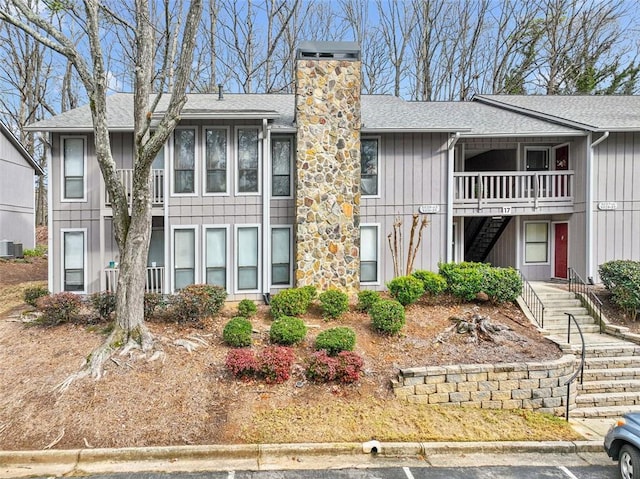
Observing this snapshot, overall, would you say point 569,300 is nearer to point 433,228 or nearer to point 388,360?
point 433,228

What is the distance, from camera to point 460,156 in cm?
1417

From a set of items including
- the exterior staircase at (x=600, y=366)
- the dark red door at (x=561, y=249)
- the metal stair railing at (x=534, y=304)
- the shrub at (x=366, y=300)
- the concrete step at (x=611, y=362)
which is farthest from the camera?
the dark red door at (x=561, y=249)

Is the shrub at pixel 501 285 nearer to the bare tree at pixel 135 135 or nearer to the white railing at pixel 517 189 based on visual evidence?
the white railing at pixel 517 189

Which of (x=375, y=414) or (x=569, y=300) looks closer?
(x=375, y=414)

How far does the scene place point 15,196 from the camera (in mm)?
20406

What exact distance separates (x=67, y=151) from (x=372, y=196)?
9.27 metres

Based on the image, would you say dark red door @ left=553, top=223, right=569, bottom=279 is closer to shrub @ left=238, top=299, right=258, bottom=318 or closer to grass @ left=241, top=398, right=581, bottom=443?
grass @ left=241, top=398, right=581, bottom=443

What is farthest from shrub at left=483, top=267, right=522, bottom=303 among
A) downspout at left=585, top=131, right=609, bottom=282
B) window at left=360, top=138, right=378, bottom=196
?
window at left=360, top=138, right=378, bottom=196

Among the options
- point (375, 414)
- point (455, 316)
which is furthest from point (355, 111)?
point (375, 414)

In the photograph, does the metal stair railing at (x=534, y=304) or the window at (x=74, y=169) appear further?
the window at (x=74, y=169)

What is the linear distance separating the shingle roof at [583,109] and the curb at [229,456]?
1167cm

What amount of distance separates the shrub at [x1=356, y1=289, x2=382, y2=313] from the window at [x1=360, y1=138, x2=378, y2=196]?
12.7 ft

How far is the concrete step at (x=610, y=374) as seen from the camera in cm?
822

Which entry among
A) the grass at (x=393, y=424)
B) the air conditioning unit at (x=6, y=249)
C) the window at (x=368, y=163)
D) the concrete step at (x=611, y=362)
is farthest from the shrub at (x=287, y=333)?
the air conditioning unit at (x=6, y=249)
